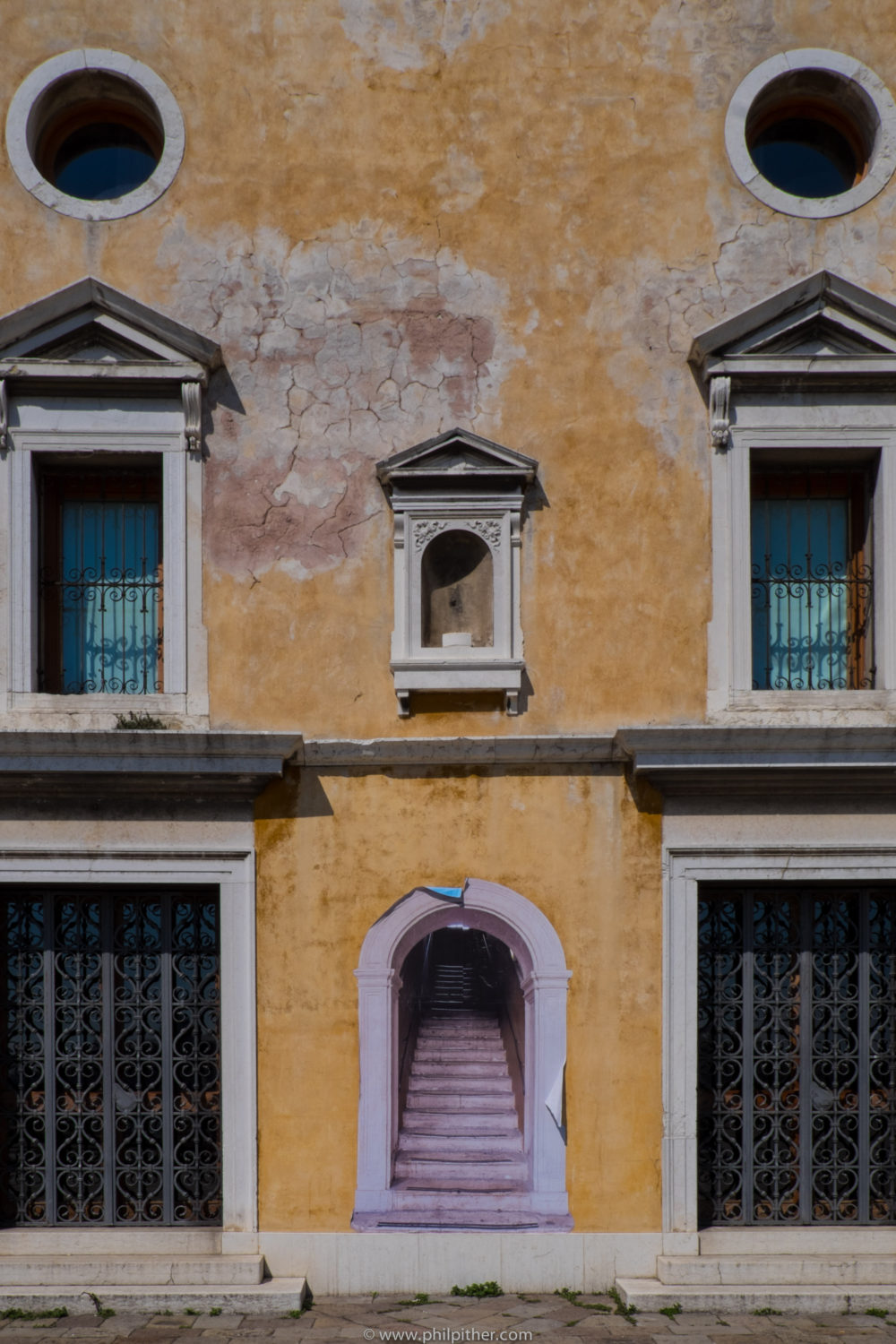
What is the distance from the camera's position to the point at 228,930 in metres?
7.61

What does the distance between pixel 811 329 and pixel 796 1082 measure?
4.47 meters

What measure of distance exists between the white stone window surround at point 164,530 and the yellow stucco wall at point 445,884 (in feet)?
3.07

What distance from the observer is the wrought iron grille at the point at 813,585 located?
7.94 metres

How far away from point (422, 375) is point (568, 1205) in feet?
16.3

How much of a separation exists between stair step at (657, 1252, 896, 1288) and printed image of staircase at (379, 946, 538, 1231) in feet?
2.85

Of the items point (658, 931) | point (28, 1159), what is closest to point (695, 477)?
point (658, 931)

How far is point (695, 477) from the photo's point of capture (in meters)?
7.79

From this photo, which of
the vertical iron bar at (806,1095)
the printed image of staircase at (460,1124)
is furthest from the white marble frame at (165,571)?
the vertical iron bar at (806,1095)

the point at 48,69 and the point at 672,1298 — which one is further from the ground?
the point at 48,69

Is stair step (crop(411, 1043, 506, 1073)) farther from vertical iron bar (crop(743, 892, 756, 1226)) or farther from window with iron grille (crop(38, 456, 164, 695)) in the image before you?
window with iron grille (crop(38, 456, 164, 695))

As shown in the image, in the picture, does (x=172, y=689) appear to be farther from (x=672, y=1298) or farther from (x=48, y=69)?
(x=672, y=1298)

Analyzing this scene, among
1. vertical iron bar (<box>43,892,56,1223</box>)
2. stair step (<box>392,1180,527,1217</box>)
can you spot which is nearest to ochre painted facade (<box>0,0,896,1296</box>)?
vertical iron bar (<box>43,892,56,1223</box>)

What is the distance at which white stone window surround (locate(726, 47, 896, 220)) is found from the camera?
779 centimetres

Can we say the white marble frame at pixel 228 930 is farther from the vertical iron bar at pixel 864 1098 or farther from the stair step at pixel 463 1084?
the vertical iron bar at pixel 864 1098
